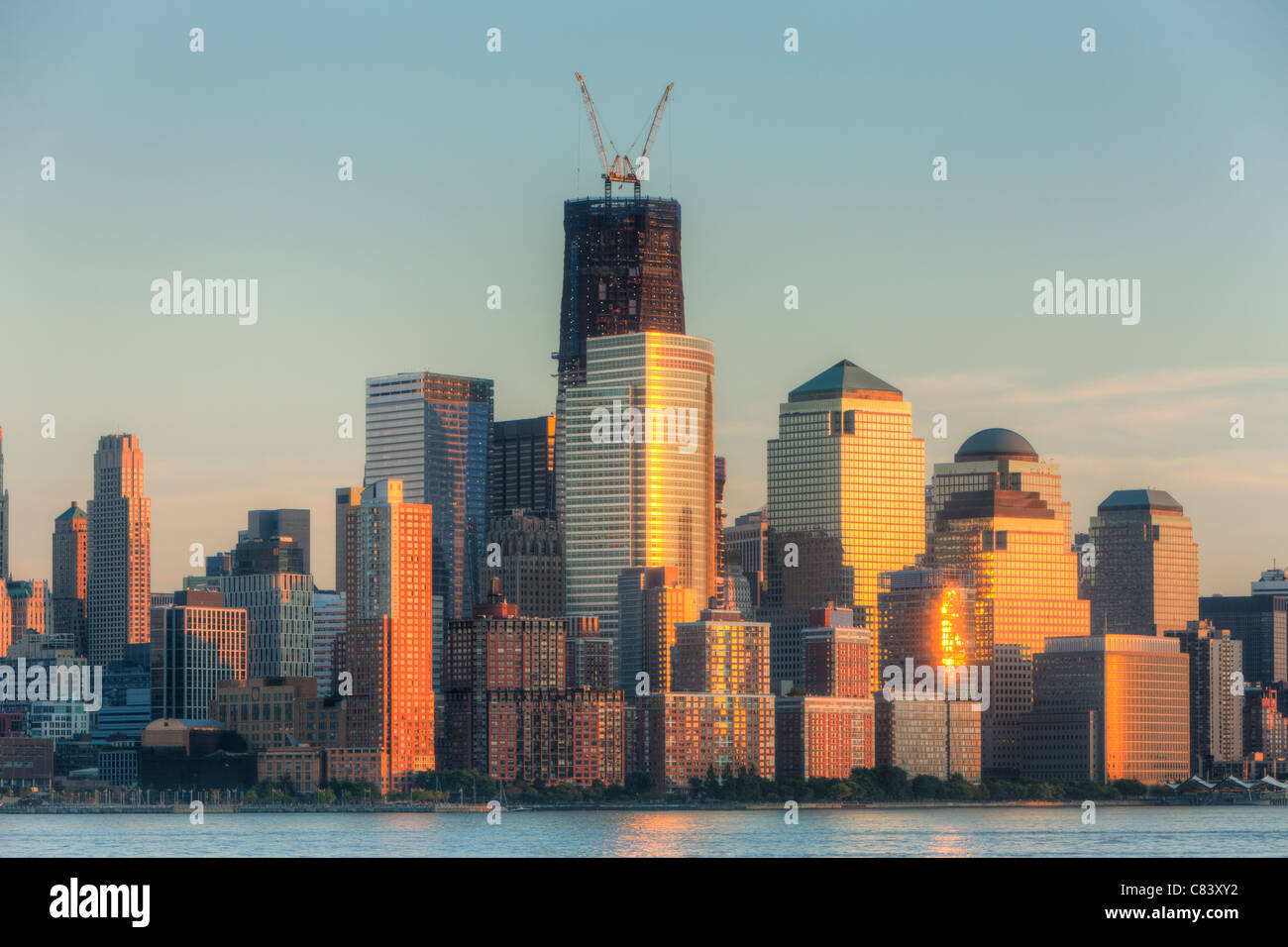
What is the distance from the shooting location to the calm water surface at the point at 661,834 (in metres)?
123

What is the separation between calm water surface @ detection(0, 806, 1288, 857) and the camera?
12269cm

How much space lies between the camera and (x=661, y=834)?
144 metres

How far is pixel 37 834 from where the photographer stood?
15050 cm
